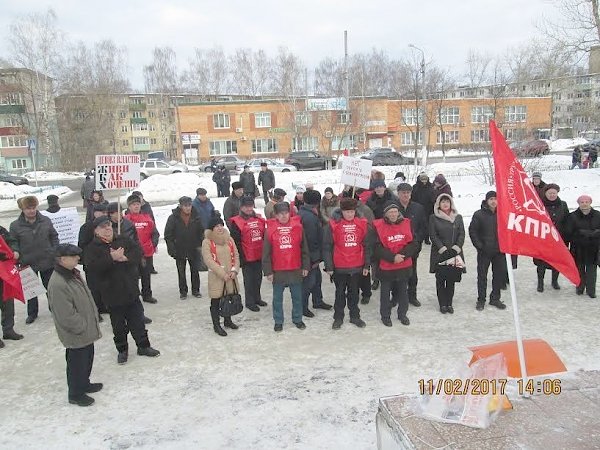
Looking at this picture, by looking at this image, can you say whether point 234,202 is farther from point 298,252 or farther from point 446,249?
point 446,249

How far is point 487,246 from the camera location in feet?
21.6

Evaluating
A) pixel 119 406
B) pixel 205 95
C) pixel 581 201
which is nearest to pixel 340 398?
pixel 119 406

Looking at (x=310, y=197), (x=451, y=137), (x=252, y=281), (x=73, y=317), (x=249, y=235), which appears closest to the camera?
(x=73, y=317)

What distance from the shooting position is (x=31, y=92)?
40531 millimetres

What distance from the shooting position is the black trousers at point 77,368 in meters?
4.46

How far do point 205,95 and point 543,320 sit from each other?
226 ft

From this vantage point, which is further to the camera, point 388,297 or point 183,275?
point 183,275

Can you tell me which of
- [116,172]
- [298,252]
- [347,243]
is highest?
[116,172]

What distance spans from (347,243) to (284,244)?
2.63 feet

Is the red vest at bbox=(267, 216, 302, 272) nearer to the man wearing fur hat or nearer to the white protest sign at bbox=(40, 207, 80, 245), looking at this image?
the man wearing fur hat

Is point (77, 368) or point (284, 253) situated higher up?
point (284, 253)

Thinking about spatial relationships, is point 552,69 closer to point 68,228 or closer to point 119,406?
point 68,228

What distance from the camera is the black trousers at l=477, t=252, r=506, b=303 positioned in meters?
6.70
